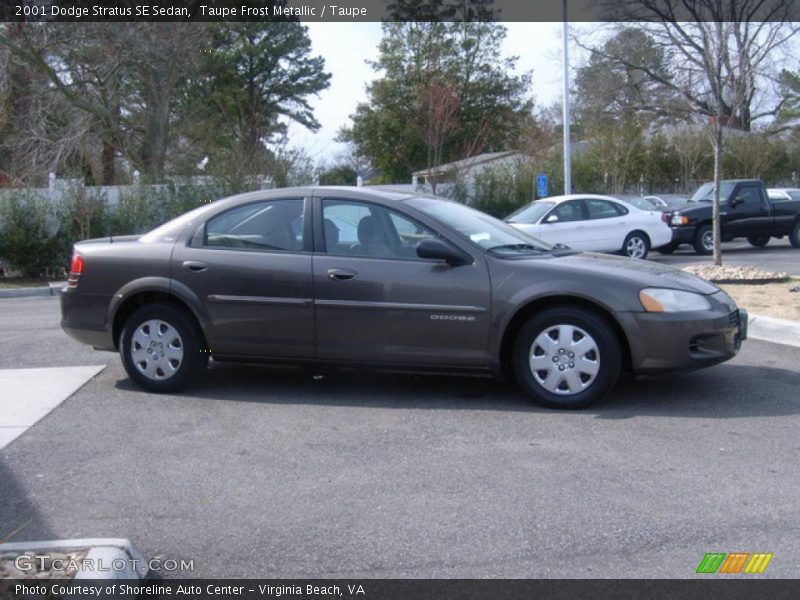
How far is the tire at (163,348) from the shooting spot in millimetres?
6566

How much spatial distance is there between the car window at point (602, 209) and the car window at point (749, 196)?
3925 millimetres

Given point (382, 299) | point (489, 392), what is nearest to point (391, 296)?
point (382, 299)

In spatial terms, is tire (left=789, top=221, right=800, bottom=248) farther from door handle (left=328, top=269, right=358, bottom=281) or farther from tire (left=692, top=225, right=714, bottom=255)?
door handle (left=328, top=269, right=358, bottom=281)

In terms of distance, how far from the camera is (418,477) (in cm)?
474

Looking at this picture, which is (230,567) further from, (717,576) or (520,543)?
(717,576)

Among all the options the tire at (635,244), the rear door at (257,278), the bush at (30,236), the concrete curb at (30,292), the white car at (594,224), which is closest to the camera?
the rear door at (257,278)

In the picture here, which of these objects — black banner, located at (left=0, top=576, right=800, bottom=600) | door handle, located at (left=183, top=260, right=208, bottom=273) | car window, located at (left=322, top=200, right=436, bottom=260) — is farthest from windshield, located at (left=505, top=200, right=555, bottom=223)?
black banner, located at (left=0, top=576, right=800, bottom=600)

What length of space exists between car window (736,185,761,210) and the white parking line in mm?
15756

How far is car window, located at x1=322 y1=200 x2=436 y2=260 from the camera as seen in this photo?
6.31 metres

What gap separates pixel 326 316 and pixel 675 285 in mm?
2494

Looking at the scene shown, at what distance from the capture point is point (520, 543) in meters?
3.89

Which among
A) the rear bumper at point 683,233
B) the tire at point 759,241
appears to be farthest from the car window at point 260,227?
the tire at point 759,241

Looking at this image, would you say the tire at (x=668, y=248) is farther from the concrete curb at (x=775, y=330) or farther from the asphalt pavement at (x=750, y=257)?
the concrete curb at (x=775, y=330)

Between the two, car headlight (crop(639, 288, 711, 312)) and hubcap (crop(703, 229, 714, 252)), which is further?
hubcap (crop(703, 229, 714, 252))
